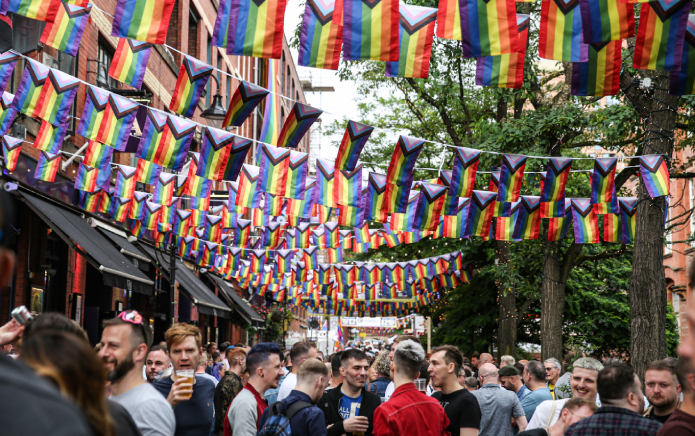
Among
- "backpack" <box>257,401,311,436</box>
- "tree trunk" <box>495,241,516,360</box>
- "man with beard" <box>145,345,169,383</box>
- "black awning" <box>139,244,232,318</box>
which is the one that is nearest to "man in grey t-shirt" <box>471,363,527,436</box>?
"backpack" <box>257,401,311,436</box>

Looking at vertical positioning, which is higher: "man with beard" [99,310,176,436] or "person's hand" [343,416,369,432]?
"man with beard" [99,310,176,436]

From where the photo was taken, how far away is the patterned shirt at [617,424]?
3.98 m

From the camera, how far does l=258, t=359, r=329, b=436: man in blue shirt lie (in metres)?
5.03

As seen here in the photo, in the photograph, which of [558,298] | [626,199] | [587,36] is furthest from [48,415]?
[558,298]

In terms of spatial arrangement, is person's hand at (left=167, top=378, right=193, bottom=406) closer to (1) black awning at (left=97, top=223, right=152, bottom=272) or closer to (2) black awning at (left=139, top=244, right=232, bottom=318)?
(1) black awning at (left=97, top=223, right=152, bottom=272)

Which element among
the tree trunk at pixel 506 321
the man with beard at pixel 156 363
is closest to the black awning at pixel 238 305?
the tree trunk at pixel 506 321

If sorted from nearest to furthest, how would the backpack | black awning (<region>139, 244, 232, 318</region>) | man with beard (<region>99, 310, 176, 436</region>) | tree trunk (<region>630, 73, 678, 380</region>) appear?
man with beard (<region>99, 310, 176, 436</region>) → the backpack → tree trunk (<region>630, 73, 678, 380</region>) → black awning (<region>139, 244, 232, 318</region>)

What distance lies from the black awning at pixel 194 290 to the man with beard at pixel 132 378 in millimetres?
15228

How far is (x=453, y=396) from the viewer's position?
597cm

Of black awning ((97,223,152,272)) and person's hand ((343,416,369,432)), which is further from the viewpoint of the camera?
black awning ((97,223,152,272))

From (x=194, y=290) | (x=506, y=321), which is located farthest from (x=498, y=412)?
(x=194, y=290)

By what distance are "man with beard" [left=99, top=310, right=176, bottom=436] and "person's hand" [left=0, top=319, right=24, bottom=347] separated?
1.83ft

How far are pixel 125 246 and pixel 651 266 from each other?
38.9 feet

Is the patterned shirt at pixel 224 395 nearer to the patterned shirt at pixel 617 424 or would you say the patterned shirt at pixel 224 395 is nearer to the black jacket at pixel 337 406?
the black jacket at pixel 337 406
